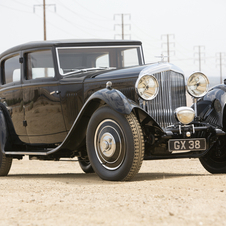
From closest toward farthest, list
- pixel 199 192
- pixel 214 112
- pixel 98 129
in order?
pixel 199 192 → pixel 98 129 → pixel 214 112

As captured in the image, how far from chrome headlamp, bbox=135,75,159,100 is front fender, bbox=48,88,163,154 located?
0.28 meters

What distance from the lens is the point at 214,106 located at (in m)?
5.72

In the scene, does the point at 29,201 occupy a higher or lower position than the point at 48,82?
lower

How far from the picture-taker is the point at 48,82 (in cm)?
601

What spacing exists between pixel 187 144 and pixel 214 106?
1.04 metres

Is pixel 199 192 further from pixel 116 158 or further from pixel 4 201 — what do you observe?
pixel 4 201

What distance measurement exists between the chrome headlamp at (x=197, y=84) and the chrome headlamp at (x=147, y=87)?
0.76 metres

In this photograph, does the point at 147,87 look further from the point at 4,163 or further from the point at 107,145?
the point at 4,163

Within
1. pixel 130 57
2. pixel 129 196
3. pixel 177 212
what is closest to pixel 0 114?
pixel 130 57

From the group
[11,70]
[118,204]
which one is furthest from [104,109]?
[11,70]

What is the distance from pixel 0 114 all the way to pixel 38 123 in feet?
3.11

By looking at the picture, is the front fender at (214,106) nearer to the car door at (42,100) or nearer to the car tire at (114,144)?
the car tire at (114,144)

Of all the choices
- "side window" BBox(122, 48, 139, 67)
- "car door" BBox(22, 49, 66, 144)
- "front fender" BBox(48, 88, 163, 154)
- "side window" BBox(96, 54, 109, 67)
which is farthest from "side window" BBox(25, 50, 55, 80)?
"side window" BBox(122, 48, 139, 67)

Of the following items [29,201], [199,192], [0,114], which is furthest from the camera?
[0,114]
